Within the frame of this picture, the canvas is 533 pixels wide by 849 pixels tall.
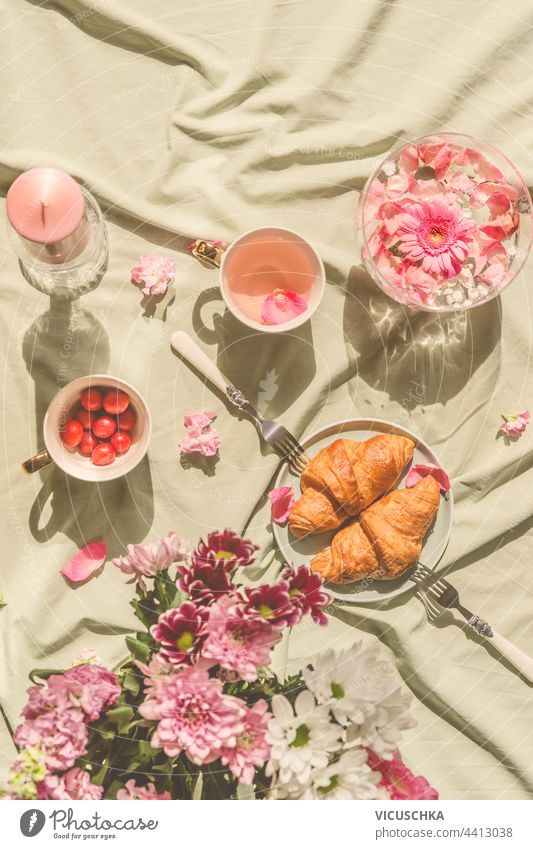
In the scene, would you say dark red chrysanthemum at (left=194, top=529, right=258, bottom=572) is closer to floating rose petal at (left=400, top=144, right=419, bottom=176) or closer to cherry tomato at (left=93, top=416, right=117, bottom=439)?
cherry tomato at (left=93, top=416, right=117, bottom=439)

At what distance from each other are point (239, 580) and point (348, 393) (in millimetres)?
325

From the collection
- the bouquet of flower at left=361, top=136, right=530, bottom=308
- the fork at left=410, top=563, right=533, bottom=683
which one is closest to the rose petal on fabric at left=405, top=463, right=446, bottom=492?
the fork at left=410, top=563, right=533, bottom=683

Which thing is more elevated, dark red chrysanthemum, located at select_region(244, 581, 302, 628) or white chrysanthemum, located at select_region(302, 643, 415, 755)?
dark red chrysanthemum, located at select_region(244, 581, 302, 628)

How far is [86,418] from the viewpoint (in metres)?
1.03

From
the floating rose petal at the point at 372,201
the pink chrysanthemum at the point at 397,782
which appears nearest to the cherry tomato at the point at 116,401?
the floating rose petal at the point at 372,201

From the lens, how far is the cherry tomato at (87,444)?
1029 mm

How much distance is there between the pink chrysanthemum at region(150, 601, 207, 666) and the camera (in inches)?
28.0

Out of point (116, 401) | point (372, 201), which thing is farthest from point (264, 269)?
point (116, 401)

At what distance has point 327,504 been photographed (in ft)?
3.35

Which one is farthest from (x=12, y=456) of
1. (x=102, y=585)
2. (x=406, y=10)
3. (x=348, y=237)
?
(x=406, y=10)

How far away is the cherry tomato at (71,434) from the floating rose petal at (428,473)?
0.48 meters
